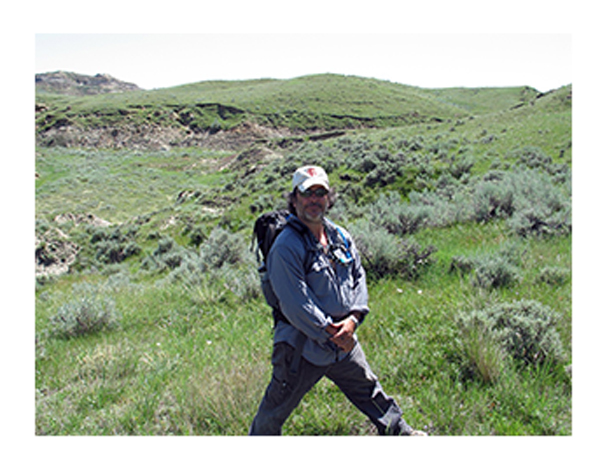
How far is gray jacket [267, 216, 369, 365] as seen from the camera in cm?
251

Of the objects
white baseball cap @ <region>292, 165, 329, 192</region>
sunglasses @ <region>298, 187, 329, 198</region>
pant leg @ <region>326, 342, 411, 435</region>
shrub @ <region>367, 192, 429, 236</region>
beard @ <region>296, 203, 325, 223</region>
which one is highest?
white baseball cap @ <region>292, 165, 329, 192</region>

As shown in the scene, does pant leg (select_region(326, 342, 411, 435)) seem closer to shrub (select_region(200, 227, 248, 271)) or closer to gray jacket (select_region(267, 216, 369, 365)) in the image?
gray jacket (select_region(267, 216, 369, 365))

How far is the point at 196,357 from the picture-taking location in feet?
15.0

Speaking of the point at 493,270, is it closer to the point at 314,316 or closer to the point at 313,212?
the point at 313,212

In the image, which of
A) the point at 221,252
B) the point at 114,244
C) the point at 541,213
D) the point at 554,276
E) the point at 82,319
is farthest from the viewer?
the point at 114,244

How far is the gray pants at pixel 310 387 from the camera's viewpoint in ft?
8.73

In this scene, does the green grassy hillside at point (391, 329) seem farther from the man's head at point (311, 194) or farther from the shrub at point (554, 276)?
the man's head at point (311, 194)

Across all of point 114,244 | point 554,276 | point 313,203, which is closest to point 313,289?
point 313,203

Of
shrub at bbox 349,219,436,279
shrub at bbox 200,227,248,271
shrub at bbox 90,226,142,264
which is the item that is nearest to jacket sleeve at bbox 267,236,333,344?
shrub at bbox 349,219,436,279

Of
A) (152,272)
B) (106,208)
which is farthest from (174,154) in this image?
(152,272)

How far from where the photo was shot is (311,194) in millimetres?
2709

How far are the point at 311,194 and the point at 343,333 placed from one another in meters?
0.95

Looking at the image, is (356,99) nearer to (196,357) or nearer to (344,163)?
(344,163)

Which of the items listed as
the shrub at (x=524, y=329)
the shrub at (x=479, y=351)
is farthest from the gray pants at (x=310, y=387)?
the shrub at (x=524, y=329)
